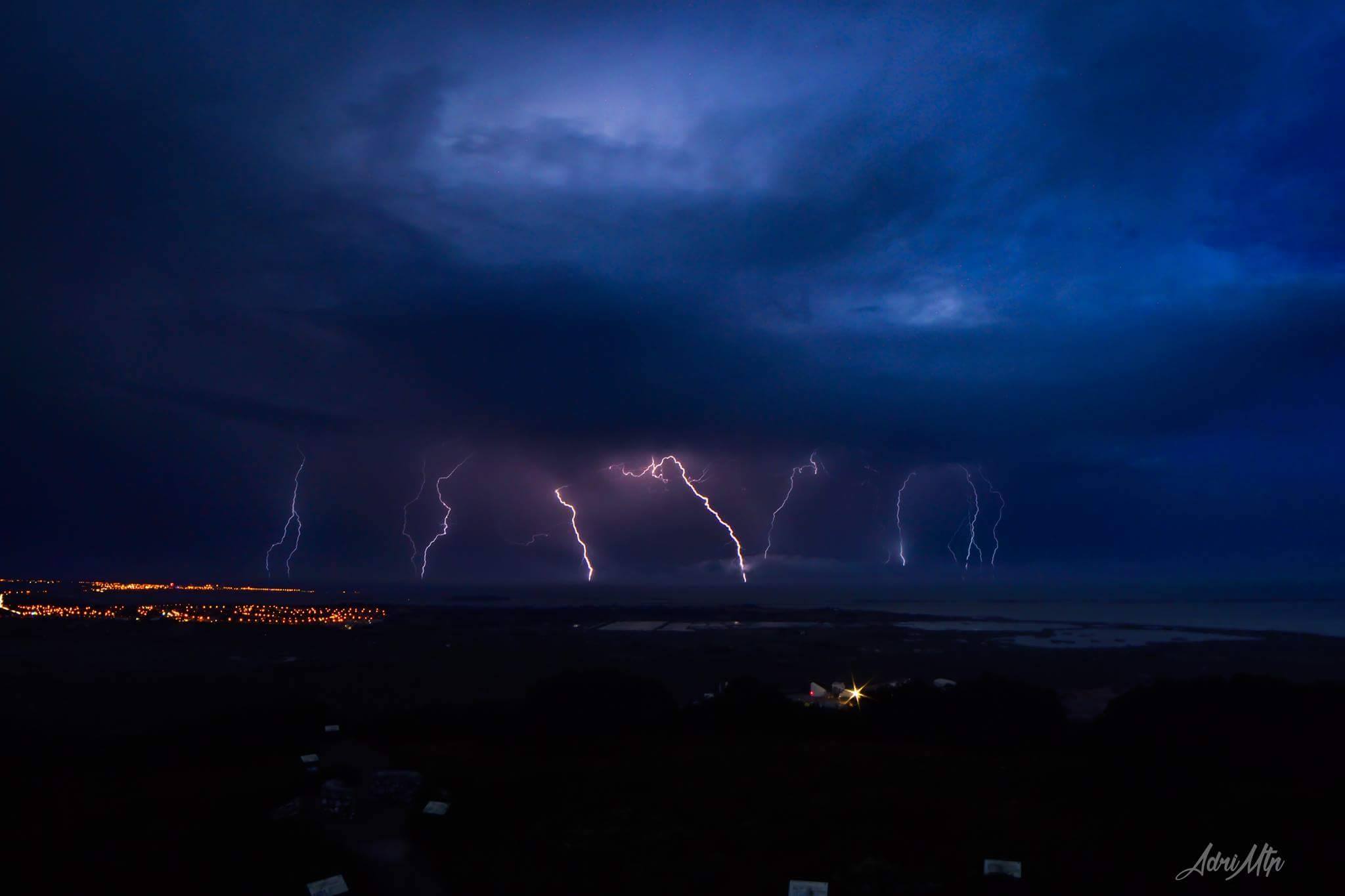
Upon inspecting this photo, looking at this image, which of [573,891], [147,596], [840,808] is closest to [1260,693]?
[840,808]

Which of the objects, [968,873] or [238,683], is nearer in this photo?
[968,873]

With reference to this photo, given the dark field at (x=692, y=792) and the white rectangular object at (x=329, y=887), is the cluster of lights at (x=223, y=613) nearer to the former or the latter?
the dark field at (x=692, y=792)

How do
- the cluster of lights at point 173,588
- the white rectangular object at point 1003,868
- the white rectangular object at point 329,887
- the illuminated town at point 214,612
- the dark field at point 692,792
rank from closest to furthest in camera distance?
the white rectangular object at point 329,887 → the white rectangular object at point 1003,868 → the dark field at point 692,792 → the illuminated town at point 214,612 → the cluster of lights at point 173,588

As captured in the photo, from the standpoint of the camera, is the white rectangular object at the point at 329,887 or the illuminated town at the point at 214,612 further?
the illuminated town at the point at 214,612

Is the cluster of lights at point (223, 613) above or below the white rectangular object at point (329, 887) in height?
below

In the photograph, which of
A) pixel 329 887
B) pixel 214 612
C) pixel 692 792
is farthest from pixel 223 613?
pixel 329 887

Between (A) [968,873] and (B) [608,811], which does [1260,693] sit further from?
(B) [608,811]

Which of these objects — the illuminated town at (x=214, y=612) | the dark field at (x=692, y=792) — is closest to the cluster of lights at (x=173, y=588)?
the illuminated town at (x=214, y=612)
